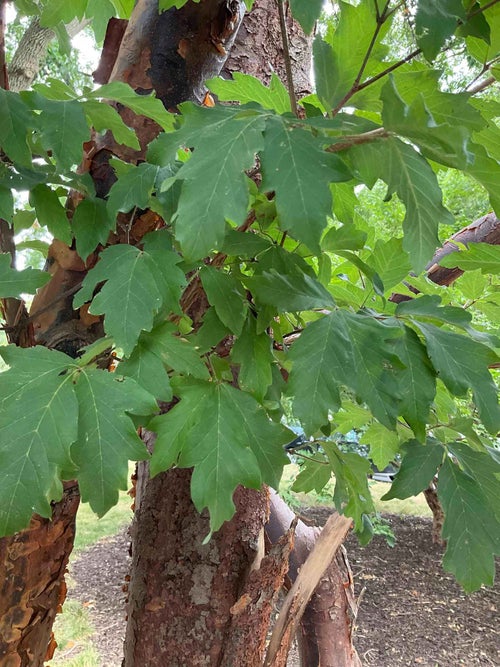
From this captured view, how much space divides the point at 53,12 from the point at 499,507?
77 centimetres

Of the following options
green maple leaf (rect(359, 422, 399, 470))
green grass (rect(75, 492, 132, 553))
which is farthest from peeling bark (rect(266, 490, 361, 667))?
green grass (rect(75, 492, 132, 553))

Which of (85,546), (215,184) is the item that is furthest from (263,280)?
(85,546)

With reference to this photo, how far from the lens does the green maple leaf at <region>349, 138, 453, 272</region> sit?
40 cm

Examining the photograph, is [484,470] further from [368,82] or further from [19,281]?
[19,281]

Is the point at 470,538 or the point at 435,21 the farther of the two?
the point at 470,538

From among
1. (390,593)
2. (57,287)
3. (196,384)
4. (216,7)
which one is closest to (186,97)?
(216,7)

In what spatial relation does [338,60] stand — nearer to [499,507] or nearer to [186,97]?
[186,97]

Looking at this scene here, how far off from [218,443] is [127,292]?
0.15m

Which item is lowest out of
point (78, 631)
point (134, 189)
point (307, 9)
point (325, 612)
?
point (78, 631)

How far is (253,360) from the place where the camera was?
537 millimetres

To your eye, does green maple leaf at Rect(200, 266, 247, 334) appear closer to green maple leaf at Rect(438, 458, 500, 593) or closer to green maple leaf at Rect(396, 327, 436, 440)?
green maple leaf at Rect(396, 327, 436, 440)

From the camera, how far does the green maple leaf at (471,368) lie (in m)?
0.49

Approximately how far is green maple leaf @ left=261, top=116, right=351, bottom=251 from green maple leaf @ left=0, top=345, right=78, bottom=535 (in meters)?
0.23

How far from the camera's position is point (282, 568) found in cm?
85
